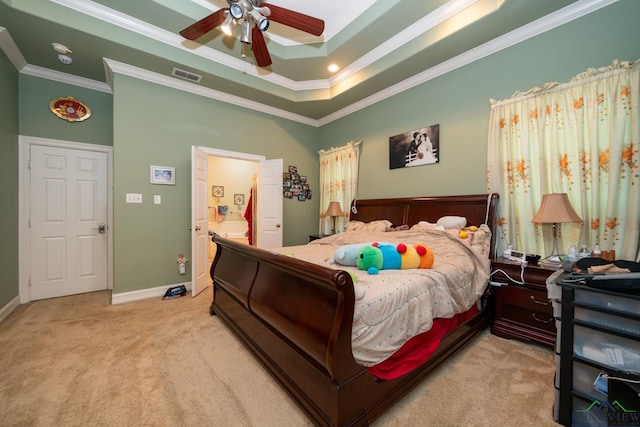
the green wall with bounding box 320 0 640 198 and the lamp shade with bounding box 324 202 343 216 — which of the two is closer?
the green wall with bounding box 320 0 640 198

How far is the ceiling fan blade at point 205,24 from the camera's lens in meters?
2.08

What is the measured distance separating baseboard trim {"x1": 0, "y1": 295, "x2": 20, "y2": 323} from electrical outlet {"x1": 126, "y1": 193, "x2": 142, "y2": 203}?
1591mm

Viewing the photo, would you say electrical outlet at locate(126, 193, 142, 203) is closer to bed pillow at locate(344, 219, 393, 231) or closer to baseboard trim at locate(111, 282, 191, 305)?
baseboard trim at locate(111, 282, 191, 305)

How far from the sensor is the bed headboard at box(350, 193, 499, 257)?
2.65m

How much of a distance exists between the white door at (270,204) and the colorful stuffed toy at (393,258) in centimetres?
248

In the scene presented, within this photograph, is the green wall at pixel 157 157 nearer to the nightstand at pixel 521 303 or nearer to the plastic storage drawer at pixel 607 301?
the nightstand at pixel 521 303

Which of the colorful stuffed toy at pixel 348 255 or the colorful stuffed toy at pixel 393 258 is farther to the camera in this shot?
the colorful stuffed toy at pixel 348 255

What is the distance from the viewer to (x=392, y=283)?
5.05 ft

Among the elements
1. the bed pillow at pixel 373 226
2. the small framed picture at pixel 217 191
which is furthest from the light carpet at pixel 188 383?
the small framed picture at pixel 217 191

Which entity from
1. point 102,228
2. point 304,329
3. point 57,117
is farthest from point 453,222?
point 57,117

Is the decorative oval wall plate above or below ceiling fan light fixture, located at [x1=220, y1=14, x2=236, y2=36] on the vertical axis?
below

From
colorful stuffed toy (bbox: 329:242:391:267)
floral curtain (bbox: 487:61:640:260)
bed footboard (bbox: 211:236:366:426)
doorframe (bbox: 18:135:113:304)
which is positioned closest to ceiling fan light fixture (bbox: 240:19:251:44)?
bed footboard (bbox: 211:236:366:426)

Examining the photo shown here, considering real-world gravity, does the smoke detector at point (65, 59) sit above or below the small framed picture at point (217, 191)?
above

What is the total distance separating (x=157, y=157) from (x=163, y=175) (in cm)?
25
